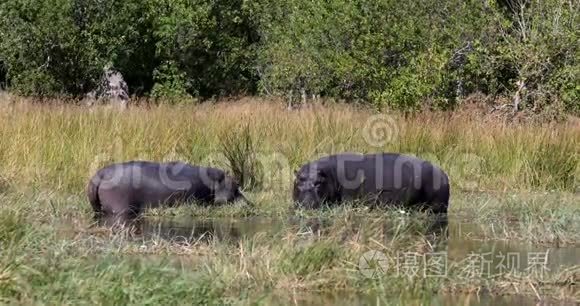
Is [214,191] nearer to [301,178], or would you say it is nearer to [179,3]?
[301,178]

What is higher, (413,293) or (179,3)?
(179,3)

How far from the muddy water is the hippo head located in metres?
0.53

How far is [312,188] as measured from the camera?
324 inches

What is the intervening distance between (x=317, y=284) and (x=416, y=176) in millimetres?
3396

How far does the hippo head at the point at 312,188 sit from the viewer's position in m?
8.19

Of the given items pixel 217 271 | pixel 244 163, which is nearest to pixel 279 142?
pixel 244 163

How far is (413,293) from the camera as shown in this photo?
4957 millimetres

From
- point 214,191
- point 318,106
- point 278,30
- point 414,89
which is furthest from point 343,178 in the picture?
point 278,30

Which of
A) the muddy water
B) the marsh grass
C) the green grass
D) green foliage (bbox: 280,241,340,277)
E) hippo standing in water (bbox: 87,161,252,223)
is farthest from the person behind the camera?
hippo standing in water (bbox: 87,161,252,223)

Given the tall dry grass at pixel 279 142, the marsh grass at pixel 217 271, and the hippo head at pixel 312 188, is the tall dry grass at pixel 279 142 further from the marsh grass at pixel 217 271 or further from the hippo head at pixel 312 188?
the marsh grass at pixel 217 271

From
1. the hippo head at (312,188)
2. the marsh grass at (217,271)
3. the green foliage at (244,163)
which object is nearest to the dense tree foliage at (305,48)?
the green foliage at (244,163)

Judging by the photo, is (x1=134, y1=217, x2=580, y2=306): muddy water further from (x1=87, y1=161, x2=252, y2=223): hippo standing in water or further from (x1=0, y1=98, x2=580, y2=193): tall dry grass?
(x1=0, y1=98, x2=580, y2=193): tall dry grass

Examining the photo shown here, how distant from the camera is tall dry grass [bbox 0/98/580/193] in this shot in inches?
383

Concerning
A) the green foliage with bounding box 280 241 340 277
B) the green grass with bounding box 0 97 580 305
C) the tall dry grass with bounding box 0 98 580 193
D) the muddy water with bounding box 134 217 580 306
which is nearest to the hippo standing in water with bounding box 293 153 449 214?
the green grass with bounding box 0 97 580 305
